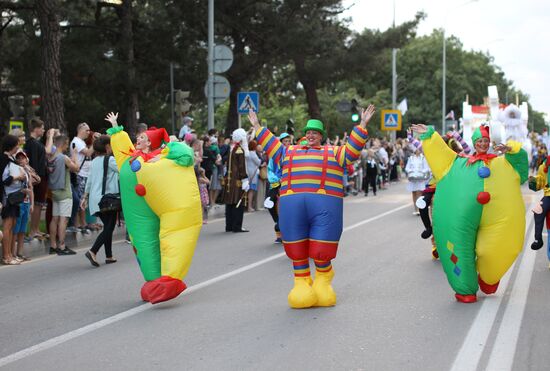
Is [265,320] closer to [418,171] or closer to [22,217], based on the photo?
[22,217]

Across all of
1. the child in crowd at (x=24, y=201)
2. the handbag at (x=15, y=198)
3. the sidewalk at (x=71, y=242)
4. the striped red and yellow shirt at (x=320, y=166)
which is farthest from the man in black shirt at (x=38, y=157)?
the striped red and yellow shirt at (x=320, y=166)

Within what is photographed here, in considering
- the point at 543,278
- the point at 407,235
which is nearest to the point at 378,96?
the point at 407,235

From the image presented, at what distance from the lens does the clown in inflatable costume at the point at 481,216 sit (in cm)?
814

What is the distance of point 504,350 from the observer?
6449mm

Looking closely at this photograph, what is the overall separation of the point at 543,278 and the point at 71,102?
73.9ft

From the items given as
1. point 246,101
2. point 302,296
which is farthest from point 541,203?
point 246,101

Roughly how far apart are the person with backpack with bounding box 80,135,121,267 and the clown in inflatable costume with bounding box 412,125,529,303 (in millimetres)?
4752

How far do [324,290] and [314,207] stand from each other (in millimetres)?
826

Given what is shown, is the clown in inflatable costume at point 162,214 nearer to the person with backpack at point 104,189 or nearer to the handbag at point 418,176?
the person with backpack at point 104,189

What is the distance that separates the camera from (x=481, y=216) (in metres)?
8.18

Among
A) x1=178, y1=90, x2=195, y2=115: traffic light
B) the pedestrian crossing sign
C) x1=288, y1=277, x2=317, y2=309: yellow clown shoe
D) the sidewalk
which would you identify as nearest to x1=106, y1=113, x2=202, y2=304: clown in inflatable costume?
x1=288, y1=277, x2=317, y2=309: yellow clown shoe

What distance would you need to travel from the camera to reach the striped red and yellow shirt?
8133 mm

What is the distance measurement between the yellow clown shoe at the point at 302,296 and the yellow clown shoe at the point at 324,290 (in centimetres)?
6

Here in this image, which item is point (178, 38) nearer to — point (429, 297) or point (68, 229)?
point (68, 229)
